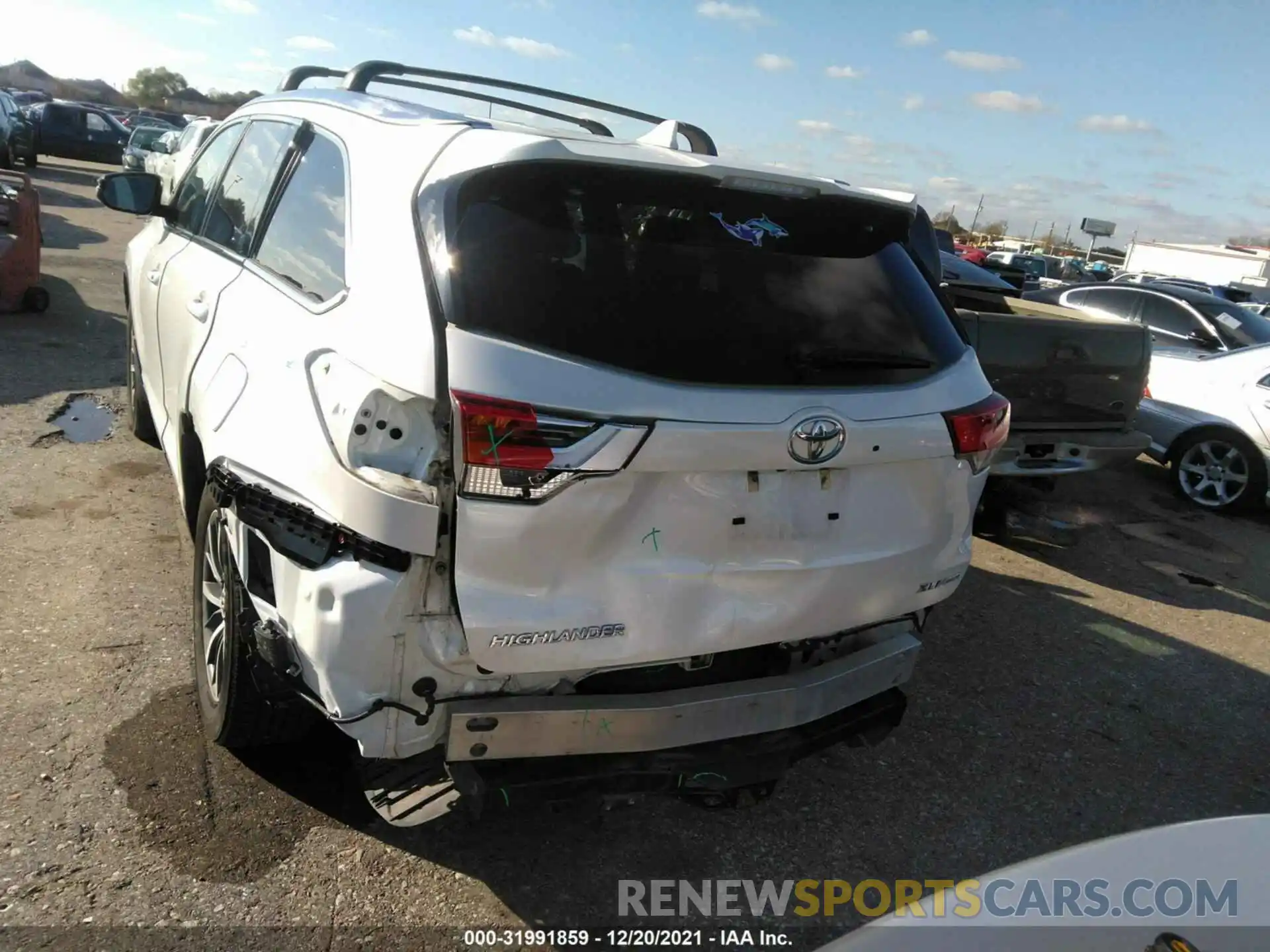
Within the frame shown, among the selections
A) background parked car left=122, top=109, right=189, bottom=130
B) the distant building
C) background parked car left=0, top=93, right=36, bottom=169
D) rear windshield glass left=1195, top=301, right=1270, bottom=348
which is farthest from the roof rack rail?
the distant building

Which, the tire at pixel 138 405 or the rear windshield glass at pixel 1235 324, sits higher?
the rear windshield glass at pixel 1235 324

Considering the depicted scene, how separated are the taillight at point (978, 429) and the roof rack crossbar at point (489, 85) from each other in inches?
54.6

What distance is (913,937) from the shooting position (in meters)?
1.53

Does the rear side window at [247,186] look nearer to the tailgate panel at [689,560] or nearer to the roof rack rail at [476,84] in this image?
Answer: the roof rack rail at [476,84]

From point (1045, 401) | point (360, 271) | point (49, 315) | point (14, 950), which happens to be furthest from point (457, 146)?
point (49, 315)

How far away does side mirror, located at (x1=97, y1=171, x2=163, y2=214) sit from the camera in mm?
4383

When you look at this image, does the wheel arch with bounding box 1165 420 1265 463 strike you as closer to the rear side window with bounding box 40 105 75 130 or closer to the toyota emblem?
the toyota emblem

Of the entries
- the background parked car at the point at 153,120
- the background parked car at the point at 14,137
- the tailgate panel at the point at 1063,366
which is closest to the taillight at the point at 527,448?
the tailgate panel at the point at 1063,366

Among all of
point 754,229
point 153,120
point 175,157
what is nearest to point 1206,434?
point 754,229

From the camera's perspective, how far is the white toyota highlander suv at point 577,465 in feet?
7.03

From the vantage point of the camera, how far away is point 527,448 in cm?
209

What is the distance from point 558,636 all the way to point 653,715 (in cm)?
35

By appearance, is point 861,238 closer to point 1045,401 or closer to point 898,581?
point 898,581

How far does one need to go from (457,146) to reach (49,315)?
848cm
